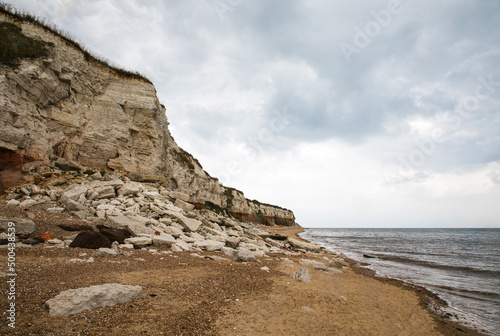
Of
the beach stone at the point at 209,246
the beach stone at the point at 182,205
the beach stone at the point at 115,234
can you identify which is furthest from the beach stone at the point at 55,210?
the beach stone at the point at 182,205

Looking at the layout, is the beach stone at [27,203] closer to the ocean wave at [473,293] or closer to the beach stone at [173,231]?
the beach stone at [173,231]

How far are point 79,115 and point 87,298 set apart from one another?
18.2 m

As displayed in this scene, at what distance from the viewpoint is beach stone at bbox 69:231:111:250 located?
713cm

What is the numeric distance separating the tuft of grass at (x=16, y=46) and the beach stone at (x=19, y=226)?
1208 centimetres

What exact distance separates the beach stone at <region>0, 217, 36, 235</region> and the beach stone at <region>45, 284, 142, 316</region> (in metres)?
5.32

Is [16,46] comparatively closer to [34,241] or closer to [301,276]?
[34,241]

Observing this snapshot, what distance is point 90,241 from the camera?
7305 millimetres

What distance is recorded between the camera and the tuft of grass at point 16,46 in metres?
13.3

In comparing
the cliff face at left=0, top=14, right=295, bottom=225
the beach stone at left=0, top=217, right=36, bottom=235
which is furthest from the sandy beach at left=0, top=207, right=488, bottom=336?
the cliff face at left=0, top=14, right=295, bottom=225

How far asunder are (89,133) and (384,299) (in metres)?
20.5

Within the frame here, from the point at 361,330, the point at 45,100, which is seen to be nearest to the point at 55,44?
the point at 45,100

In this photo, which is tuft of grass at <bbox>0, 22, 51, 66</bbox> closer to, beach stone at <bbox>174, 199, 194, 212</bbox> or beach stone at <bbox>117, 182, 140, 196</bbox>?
beach stone at <bbox>117, 182, 140, 196</bbox>

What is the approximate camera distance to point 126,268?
5789 mm

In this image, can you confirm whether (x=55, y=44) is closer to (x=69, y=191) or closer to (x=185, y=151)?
(x=69, y=191)
